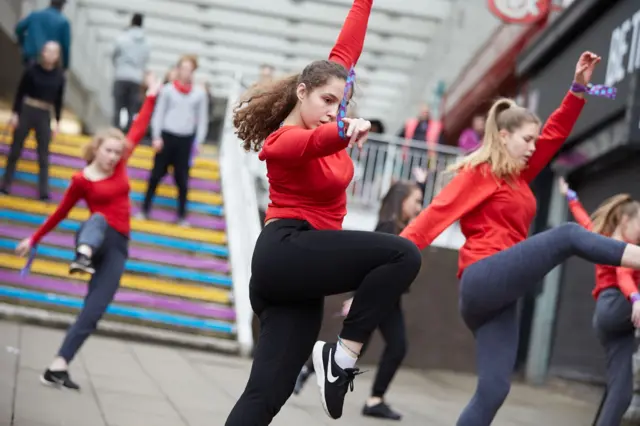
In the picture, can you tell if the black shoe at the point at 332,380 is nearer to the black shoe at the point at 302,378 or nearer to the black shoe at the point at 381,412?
the black shoe at the point at 381,412

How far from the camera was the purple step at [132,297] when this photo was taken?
12008 millimetres

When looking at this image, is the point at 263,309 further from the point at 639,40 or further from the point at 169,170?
the point at 169,170

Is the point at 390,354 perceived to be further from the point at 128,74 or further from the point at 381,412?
the point at 128,74

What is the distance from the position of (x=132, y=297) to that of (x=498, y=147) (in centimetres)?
736

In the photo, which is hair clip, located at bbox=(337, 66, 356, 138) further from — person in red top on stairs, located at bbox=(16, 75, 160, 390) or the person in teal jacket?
the person in teal jacket

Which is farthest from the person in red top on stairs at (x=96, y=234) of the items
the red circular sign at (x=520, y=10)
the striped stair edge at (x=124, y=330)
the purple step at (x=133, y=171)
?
the red circular sign at (x=520, y=10)

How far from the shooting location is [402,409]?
9062 millimetres

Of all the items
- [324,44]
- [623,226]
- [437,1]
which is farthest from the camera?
[324,44]

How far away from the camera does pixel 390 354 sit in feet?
27.5

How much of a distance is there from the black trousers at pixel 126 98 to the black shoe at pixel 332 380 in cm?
1230

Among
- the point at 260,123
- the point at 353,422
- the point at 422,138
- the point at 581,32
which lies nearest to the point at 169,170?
the point at 422,138

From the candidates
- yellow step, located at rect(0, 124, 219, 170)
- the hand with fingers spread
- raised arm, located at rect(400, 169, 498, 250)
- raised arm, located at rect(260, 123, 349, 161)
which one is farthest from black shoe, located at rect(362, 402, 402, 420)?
yellow step, located at rect(0, 124, 219, 170)

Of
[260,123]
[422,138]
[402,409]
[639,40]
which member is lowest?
[402,409]

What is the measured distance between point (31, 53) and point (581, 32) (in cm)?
731
